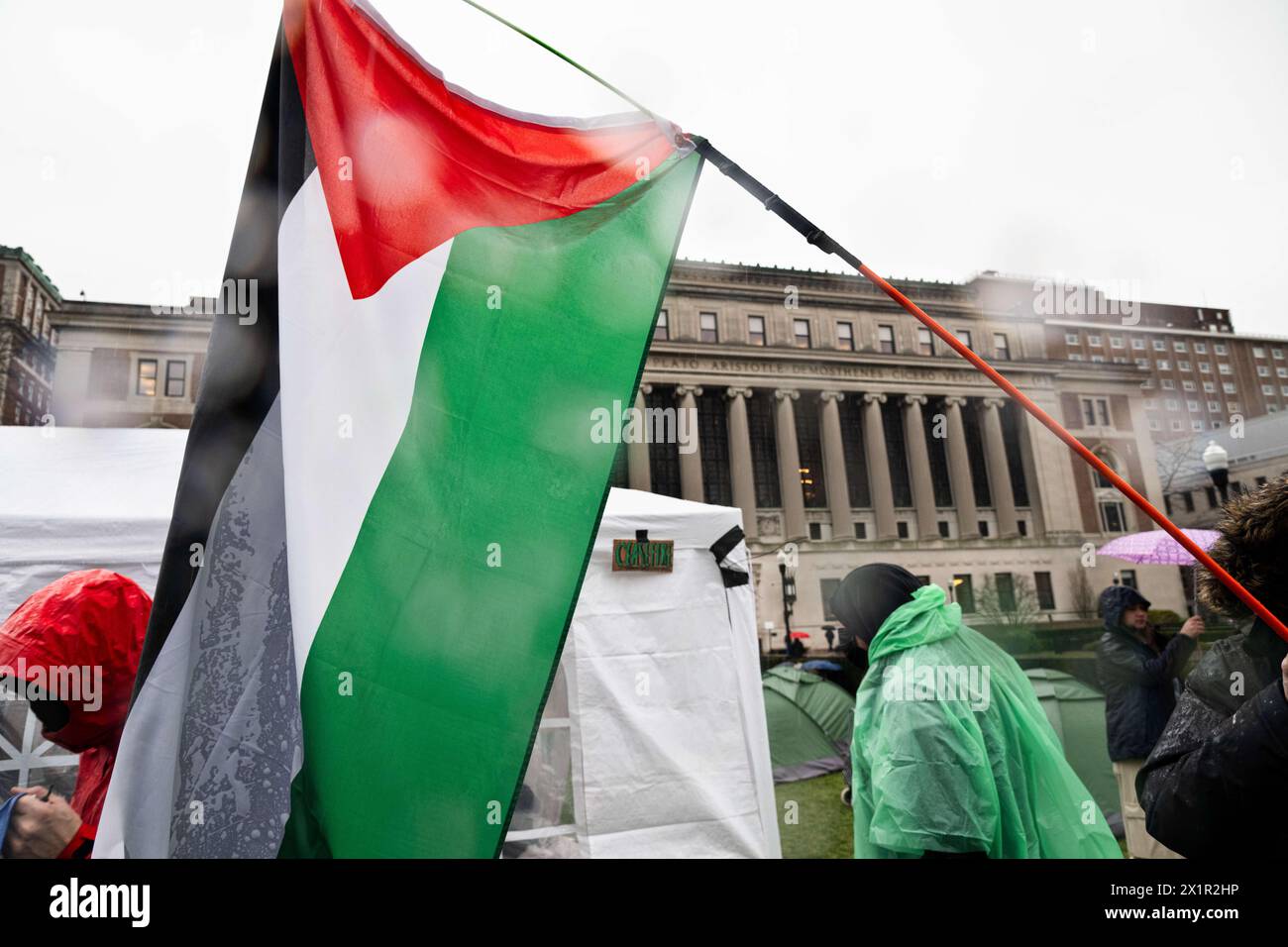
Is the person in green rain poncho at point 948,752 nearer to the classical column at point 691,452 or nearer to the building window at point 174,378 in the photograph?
the classical column at point 691,452

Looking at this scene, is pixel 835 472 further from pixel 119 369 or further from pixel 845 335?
pixel 119 369

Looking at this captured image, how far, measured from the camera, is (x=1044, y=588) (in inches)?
2003

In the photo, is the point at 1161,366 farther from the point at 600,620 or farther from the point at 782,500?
the point at 600,620

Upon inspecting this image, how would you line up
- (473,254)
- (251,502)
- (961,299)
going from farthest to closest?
1. (961,299)
2. (473,254)
3. (251,502)

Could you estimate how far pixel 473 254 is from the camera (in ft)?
6.73

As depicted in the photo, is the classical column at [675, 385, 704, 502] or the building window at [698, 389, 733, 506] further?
the building window at [698, 389, 733, 506]

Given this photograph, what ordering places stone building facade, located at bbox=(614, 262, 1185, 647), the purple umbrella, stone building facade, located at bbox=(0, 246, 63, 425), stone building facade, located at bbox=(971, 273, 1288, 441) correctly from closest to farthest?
1. the purple umbrella
2. stone building facade, located at bbox=(0, 246, 63, 425)
3. stone building facade, located at bbox=(614, 262, 1185, 647)
4. stone building facade, located at bbox=(971, 273, 1288, 441)

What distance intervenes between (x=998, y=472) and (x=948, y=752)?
185 ft

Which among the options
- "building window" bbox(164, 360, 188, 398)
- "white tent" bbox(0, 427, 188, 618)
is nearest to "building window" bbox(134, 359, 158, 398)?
"building window" bbox(164, 360, 188, 398)

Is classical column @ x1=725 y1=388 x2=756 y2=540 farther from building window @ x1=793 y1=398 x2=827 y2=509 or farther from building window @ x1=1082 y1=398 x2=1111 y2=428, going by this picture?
building window @ x1=1082 y1=398 x2=1111 y2=428

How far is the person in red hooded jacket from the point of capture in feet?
6.21

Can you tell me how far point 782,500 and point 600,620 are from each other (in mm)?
44591

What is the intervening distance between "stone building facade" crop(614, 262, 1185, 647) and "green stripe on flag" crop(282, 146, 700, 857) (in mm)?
42623

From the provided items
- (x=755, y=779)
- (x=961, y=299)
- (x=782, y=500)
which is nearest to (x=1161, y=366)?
(x=961, y=299)
